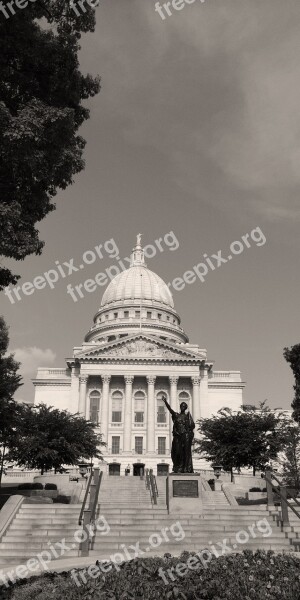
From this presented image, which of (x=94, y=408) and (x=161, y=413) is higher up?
(x=94, y=408)

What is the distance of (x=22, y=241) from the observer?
12391 millimetres

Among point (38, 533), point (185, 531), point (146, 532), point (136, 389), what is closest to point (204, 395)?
point (136, 389)

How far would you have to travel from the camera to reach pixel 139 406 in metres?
73.4

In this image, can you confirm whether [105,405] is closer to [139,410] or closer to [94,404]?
[94,404]

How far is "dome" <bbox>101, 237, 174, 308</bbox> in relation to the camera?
105875 millimetres

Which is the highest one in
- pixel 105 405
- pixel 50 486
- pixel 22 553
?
pixel 105 405

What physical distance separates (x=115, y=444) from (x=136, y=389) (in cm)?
848

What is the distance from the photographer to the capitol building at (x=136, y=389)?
69562mm

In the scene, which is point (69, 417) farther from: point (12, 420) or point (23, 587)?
point (23, 587)

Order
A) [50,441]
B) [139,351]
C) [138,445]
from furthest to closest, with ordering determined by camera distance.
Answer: [139,351], [138,445], [50,441]

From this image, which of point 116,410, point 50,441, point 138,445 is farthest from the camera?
point 116,410

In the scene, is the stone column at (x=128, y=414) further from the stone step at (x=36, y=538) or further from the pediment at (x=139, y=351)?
the stone step at (x=36, y=538)

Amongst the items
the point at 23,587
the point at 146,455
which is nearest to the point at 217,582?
the point at 23,587

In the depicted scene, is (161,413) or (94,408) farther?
(94,408)
